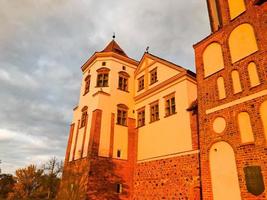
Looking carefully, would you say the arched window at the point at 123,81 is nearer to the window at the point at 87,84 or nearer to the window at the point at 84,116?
the window at the point at 87,84

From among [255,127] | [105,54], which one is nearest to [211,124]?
[255,127]

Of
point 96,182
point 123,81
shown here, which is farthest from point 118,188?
point 123,81

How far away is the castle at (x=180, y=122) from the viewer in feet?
30.5

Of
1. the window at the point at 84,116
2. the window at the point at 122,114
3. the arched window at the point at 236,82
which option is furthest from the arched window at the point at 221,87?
the window at the point at 84,116

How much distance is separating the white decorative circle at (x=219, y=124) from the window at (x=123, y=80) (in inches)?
452

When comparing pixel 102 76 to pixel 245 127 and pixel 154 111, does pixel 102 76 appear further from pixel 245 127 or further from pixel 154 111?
pixel 245 127

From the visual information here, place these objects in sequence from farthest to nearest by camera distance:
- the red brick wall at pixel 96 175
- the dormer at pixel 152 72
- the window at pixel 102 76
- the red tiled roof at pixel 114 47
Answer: the red tiled roof at pixel 114 47, the window at pixel 102 76, the dormer at pixel 152 72, the red brick wall at pixel 96 175

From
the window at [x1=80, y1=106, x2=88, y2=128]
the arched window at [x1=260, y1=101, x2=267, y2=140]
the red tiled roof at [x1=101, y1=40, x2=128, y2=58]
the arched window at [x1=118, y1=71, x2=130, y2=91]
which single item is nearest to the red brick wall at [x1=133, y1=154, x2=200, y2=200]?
the arched window at [x1=260, y1=101, x2=267, y2=140]

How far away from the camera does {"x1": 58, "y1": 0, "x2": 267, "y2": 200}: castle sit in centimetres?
930

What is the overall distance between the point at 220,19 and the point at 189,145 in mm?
8125

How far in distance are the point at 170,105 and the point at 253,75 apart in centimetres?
712

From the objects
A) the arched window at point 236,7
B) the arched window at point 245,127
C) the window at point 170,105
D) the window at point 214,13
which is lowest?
the arched window at point 245,127

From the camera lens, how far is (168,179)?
1398 centimetres

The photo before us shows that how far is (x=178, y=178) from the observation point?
13242mm
